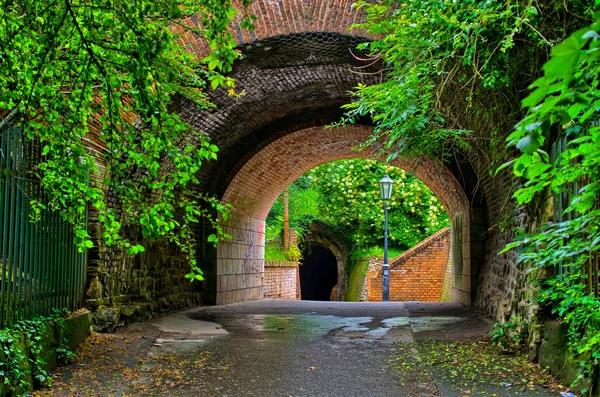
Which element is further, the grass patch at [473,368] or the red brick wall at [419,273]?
the red brick wall at [419,273]

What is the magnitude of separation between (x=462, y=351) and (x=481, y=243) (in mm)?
5065

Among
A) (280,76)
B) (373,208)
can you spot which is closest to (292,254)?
(373,208)

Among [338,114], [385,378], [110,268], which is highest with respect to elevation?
[338,114]

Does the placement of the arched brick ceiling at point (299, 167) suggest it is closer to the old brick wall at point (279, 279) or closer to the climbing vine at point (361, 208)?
the old brick wall at point (279, 279)

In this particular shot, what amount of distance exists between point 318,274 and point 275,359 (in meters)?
31.1

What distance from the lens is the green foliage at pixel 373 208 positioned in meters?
24.9

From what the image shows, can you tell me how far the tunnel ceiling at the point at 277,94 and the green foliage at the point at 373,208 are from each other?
12.6m

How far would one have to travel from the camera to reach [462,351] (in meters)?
6.61

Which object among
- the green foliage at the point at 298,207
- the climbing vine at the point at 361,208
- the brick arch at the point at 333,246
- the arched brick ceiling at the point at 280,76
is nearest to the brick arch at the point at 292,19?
the arched brick ceiling at the point at 280,76

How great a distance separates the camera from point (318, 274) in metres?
37.4

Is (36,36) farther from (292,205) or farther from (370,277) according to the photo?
(292,205)

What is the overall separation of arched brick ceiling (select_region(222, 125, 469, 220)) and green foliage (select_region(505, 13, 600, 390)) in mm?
6740

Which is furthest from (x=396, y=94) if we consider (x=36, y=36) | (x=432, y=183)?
(x=432, y=183)

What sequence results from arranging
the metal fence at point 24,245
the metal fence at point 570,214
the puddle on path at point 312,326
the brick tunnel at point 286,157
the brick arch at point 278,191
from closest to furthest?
the metal fence at point 570,214 < the metal fence at point 24,245 < the brick tunnel at point 286,157 < the puddle on path at point 312,326 < the brick arch at point 278,191
